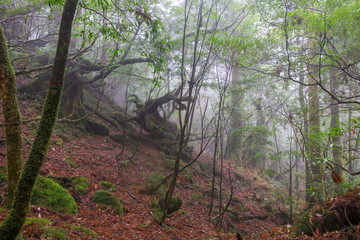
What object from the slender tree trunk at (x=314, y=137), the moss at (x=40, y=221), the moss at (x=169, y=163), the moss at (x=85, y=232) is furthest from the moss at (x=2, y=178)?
the moss at (x=169, y=163)

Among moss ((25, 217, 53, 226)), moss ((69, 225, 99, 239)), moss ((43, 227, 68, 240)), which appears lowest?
moss ((69, 225, 99, 239))

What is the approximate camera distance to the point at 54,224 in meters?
4.31

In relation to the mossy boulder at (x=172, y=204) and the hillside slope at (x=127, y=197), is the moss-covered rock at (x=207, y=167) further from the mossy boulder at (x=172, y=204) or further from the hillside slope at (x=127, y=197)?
the mossy boulder at (x=172, y=204)

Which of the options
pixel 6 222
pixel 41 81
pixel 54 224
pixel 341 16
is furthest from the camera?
pixel 41 81

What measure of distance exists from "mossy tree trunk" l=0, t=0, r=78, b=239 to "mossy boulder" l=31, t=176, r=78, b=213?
9.10 ft

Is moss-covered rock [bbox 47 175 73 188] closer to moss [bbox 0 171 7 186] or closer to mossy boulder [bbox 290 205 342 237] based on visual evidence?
moss [bbox 0 171 7 186]

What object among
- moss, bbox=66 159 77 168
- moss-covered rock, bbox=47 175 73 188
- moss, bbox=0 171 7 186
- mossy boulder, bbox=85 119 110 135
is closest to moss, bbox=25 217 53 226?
moss, bbox=0 171 7 186

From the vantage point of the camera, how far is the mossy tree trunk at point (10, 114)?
3250mm

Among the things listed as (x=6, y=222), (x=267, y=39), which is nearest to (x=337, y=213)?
(x=6, y=222)

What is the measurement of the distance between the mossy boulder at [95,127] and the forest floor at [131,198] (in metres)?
0.40

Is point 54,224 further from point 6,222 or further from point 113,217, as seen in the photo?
point 6,222

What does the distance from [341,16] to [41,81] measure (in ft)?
41.7

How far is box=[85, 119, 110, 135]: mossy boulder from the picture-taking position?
12.3 m

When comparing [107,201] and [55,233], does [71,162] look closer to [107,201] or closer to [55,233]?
[107,201]
